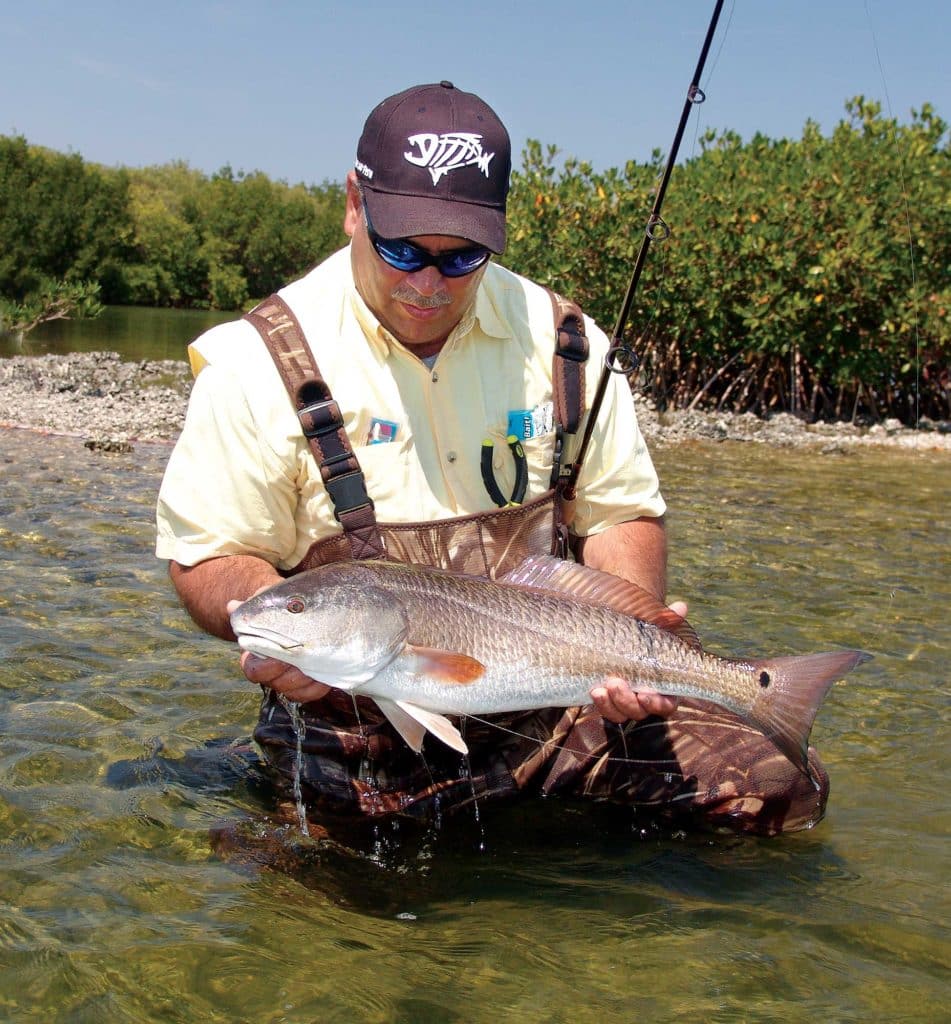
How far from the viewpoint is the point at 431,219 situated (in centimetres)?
360

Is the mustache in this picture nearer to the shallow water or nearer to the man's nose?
the man's nose

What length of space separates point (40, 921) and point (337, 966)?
0.90m

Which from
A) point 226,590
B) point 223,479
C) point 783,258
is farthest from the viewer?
point 783,258

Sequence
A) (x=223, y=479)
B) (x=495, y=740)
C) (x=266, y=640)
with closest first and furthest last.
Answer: (x=266, y=640)
(x=223, y=479)
(x=495, y=740)

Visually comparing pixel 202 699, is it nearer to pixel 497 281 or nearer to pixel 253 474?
pixel 253 474

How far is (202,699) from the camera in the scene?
17.4 feet

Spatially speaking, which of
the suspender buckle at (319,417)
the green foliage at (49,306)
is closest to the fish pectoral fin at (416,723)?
the suspender buckle at (319,417)

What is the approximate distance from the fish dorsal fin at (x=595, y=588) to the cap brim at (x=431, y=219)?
1053 millimetres

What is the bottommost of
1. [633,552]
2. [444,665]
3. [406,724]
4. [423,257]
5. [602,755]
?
[602,755]

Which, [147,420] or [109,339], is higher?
[109,339]

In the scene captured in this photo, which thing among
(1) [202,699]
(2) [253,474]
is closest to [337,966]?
(2) [253,474]

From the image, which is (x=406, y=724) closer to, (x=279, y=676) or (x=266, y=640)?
(x=279, y=676)

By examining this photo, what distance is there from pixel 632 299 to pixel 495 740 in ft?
5.99

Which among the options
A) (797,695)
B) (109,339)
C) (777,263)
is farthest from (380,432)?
(109,339)
